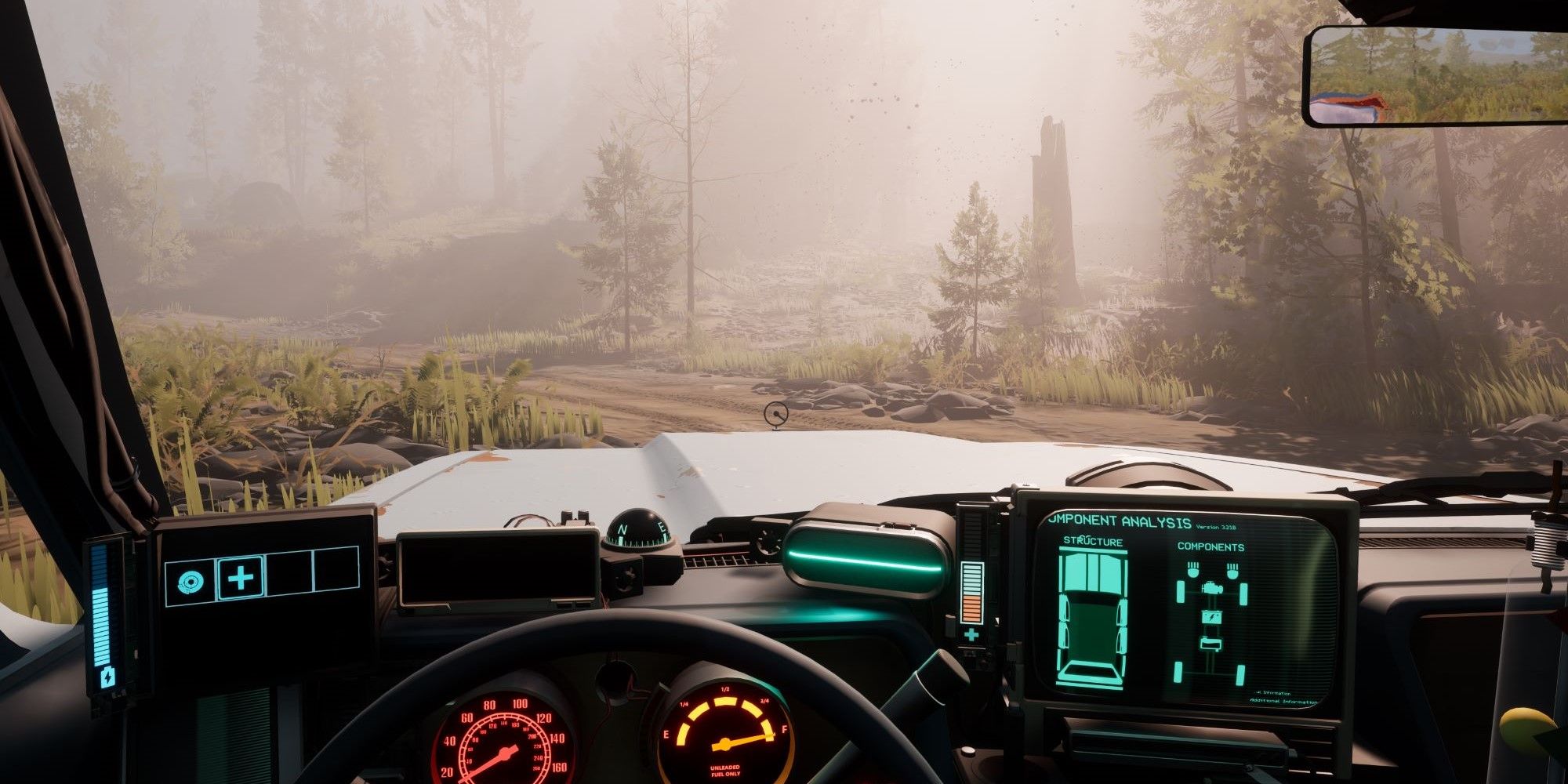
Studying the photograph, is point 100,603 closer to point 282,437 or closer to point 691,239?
point 282,437

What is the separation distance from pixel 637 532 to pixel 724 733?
56cm

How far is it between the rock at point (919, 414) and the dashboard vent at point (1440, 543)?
8.32ft

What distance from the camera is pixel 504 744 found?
152 cm

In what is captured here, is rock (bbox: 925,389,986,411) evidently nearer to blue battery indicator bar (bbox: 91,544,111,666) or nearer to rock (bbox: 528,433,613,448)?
rock (bbox: 528,433,613,448)

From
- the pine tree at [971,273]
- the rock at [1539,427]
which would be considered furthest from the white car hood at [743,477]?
the rock at [1539,427]

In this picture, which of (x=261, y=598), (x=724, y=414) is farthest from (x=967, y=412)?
(x=261, y=598)

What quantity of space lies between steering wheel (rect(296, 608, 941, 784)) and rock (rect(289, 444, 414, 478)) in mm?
2865

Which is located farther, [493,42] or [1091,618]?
[493,42]

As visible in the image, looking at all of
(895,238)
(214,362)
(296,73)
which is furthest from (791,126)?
(214,362)

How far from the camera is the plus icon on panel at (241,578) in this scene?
1579 mm

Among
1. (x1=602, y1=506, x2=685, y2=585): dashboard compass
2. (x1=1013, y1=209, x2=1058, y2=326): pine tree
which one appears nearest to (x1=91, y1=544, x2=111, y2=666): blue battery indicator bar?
(x1=602, y1=506, x2=685, y2=585): dashboard compass

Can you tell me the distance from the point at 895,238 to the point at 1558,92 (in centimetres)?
424

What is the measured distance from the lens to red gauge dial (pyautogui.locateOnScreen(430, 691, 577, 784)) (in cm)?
150

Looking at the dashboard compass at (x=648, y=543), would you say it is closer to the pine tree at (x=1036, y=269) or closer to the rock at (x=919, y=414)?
the rock at (x=919, y=414)
